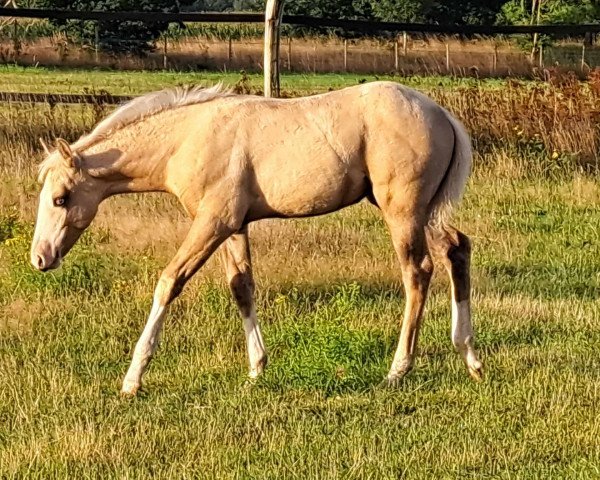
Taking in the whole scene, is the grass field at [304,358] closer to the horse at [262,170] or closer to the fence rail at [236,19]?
the horse at [262,170]

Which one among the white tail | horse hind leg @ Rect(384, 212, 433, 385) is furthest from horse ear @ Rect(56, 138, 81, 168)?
the white tail

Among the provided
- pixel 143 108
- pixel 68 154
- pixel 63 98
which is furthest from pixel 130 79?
pixel 68 154

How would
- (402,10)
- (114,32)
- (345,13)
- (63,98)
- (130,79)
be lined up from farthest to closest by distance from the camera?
(345,13) < (402,10) < (114,32) < (130,79) < (63,98)

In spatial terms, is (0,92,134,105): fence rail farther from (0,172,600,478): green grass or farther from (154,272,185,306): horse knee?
(154,272,185,306): horse knee

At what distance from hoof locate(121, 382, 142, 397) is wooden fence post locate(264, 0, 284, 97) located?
831 cm

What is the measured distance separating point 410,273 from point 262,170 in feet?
3.32

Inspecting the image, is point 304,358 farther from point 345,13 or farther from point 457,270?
point 345,13

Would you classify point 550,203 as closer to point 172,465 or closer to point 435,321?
point 435,321

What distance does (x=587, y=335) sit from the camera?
8.38 metres

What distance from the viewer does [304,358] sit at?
739 cm

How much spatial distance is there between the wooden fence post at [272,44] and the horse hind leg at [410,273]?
309 inches

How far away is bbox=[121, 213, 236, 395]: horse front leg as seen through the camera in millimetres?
7172

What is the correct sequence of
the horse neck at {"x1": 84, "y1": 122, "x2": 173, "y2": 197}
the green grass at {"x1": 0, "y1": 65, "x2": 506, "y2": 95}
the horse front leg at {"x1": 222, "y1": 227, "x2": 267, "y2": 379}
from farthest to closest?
the green grass at {"x1": 0, "y1": 65, "x2": 506, "y2": 95}, the horse front leg at {"x1": 222, "y1": 227, "x2": 267, "y2": 379}, the horse neck at {"x1": 84, "y1": 122, "x2": 173, "y2": 197}

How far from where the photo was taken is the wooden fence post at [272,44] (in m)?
15.2
